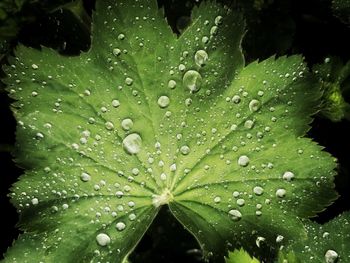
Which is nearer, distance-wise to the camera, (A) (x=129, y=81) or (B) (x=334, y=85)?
(A) (x=129, y=81)

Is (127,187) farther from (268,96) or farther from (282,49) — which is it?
(282,49)

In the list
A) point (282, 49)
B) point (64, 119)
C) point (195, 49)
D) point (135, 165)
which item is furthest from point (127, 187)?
point (282, 49)

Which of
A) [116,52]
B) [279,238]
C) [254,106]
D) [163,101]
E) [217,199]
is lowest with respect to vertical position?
[279,238]

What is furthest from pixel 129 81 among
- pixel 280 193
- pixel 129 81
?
pixel 280 193

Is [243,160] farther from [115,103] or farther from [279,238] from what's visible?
[115,103]

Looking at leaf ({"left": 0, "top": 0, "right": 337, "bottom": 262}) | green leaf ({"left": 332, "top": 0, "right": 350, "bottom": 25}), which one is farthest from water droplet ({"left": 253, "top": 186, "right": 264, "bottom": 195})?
green leaf ({"left": 332, "top": 0, "right": 350, "bottom": 25})

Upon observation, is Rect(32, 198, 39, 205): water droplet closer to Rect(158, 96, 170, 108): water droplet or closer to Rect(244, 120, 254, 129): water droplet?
Rect(158, 96, 170, 108): water droplet

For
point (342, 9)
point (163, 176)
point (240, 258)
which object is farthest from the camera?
point (342, 9)
